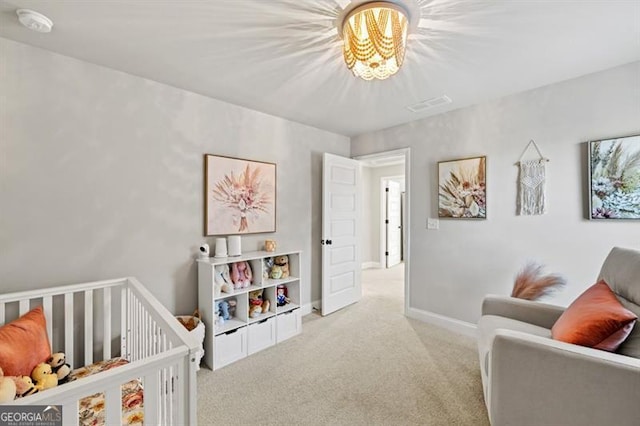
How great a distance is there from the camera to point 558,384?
1156mm

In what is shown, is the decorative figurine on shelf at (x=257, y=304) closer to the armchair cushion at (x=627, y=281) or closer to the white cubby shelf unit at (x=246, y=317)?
the white cubby shelf unit at (x=246, y=317)

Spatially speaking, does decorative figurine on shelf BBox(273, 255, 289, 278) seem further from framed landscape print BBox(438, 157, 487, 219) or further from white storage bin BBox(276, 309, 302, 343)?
framed landscape print BBox(438, 157, 487, 219)

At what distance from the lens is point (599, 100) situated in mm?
2086

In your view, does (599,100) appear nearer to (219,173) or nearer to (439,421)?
(439,421)

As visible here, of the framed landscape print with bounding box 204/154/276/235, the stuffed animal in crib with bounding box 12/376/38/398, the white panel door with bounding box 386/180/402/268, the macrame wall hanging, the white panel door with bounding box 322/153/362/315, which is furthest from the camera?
the white panel door with bounding box 386/180/402/268

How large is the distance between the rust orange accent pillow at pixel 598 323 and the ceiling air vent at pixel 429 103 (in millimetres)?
1912

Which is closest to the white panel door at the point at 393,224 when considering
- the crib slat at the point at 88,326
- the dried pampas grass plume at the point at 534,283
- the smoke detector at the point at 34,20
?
the dried pampas grass plume at the point at 534,283

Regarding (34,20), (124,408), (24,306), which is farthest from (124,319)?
(34,20)

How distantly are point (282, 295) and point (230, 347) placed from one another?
0.76m

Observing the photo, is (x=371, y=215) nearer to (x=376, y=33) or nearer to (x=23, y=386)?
(x=376, y=33)

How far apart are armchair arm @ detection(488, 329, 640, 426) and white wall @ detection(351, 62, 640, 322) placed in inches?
56.4

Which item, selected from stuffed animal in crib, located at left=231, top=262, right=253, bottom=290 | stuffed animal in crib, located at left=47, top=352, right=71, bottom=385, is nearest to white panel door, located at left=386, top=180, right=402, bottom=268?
stuffed animal in crib, located at left=231, top=262, right=253, bottom=290

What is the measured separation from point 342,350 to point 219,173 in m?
2.03

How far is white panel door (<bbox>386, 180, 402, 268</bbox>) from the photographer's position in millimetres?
6066
